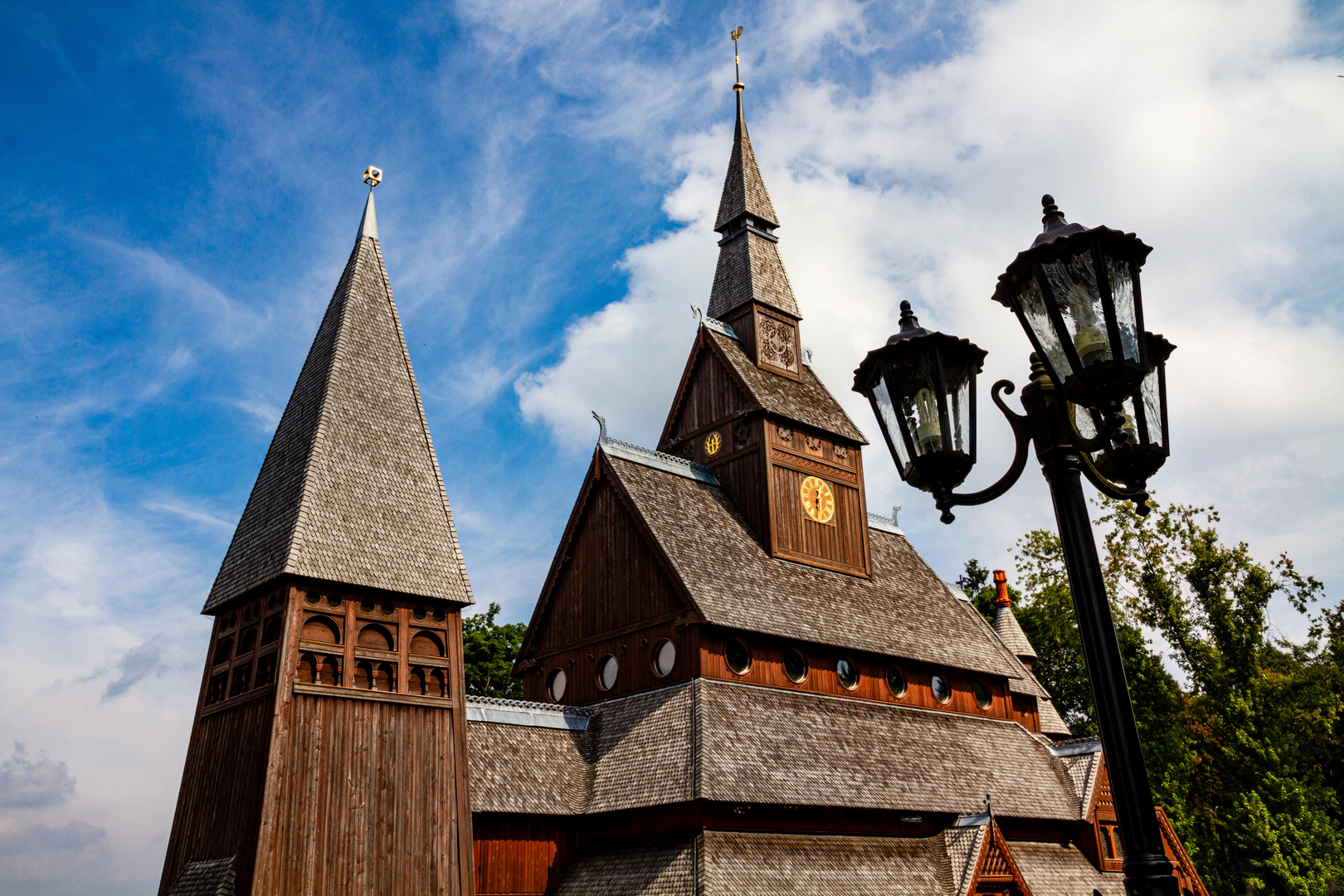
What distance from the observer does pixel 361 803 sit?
17438mm

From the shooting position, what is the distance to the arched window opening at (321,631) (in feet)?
59.4

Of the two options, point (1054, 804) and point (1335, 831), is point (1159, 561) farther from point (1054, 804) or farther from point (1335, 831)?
point (1054, 804)

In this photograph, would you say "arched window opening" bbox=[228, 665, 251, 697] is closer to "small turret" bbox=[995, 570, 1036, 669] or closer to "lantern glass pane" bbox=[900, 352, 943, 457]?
"lantern glass pane" bbox=[900, 352, 943, 457]

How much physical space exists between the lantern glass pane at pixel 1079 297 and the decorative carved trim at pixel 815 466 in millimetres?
23033

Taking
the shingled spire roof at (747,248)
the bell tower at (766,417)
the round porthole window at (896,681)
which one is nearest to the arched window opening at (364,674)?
the bell tower at (766,417)

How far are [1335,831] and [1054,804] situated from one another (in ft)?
42.7

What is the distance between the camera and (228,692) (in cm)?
1895

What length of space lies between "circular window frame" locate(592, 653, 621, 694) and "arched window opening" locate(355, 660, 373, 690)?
8.23 m

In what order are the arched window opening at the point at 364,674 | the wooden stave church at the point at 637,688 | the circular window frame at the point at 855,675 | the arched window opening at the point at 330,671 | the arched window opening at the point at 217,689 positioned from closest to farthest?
the wooden stave church at the point at 637,688 → the arched window opening at the point at 330,671 → the arched window opening at the point at 364,674 → the arched window opening at the point at 217,689 → the circular window frame at the point at 855,675

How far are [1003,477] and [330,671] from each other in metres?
15.1

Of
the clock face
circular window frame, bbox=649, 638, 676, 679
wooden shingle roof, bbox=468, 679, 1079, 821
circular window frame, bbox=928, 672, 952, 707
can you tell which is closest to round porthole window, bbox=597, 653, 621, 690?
wooden shingle roof, bbox=468, 679, 1079, 821

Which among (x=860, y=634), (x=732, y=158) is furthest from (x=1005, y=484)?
(x=732, y=158)

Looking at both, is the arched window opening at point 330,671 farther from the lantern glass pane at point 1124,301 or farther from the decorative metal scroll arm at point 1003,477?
the lantern glass pane at point 1124,301

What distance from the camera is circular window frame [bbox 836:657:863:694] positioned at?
2614 centimetres
